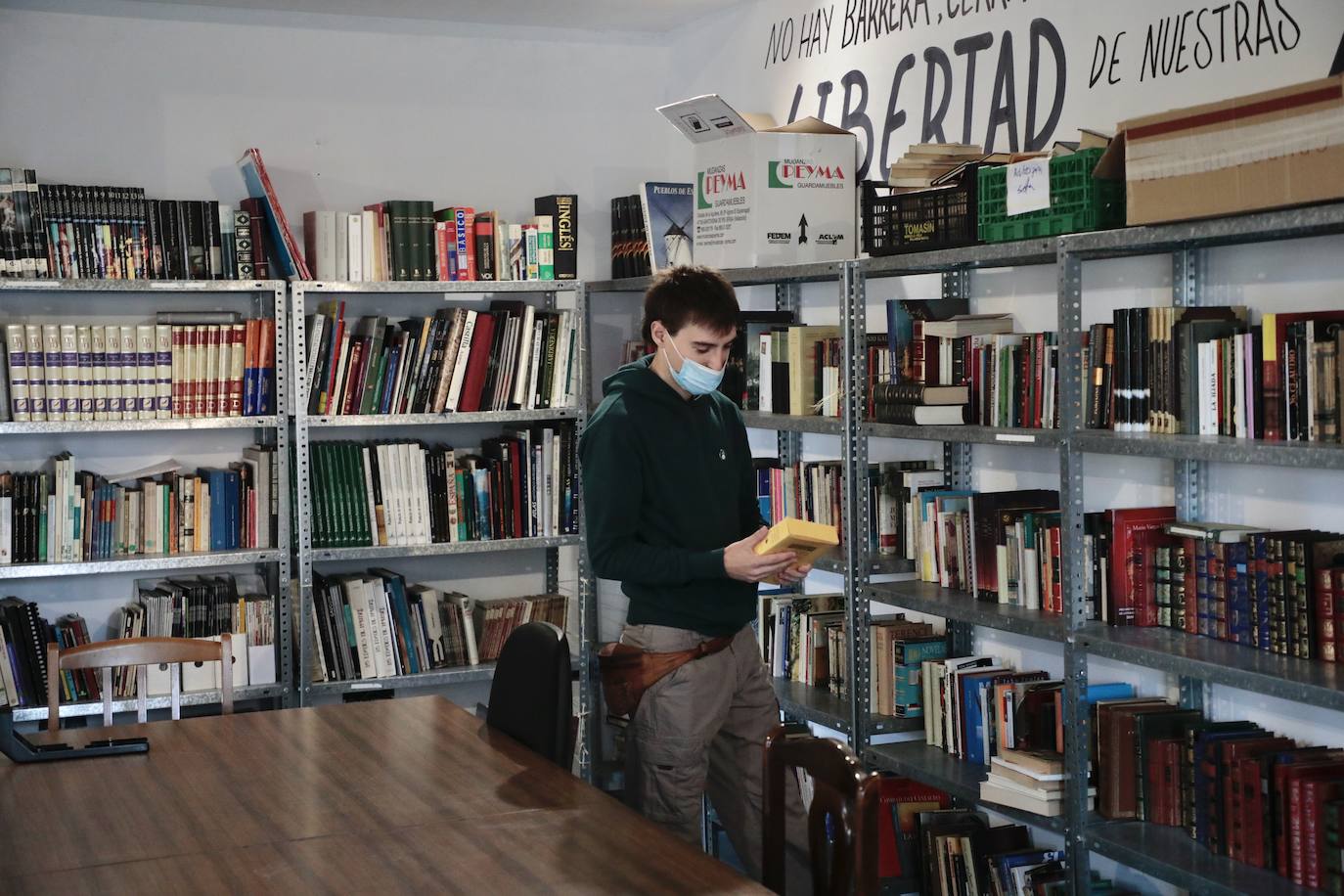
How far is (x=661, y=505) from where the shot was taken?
2.88 meters

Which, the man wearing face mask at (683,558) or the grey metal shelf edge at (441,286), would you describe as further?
the grey metal shelf edge at (441,286)

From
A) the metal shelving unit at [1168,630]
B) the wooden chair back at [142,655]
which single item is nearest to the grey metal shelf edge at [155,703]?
the wooden chair back at [142,655]

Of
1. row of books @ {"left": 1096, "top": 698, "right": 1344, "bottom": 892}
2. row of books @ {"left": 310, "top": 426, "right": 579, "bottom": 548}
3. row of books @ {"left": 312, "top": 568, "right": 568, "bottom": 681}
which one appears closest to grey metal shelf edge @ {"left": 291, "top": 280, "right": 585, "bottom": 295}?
row of books @ {"left": 310, "top": 426, "right": 579, "bottom": 548}

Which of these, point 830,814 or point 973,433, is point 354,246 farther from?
point 830,814

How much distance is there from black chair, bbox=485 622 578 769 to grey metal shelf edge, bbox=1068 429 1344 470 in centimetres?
119

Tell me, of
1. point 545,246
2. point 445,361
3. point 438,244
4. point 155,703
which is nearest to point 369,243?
point 438,244

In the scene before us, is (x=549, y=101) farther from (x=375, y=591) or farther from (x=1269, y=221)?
(x=1269, y=221)

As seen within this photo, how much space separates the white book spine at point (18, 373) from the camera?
419 centimetres

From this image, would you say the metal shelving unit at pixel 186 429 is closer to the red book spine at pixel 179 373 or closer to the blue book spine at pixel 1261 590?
the red book spine at pixel 179 373

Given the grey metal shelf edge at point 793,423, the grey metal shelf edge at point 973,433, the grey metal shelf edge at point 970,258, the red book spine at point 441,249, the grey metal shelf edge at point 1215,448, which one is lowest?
the grey metal shelf edge at point 1215,448

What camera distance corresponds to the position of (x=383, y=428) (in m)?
5.04

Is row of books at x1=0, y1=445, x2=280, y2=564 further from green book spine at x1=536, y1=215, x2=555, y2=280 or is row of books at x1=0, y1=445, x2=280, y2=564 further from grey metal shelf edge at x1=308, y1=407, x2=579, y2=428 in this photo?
green book spine at x1=536, y1=215, x2=555, y2=280

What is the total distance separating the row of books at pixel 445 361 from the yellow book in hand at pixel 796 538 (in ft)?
7.39

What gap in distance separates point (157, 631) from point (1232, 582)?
3.25 m
